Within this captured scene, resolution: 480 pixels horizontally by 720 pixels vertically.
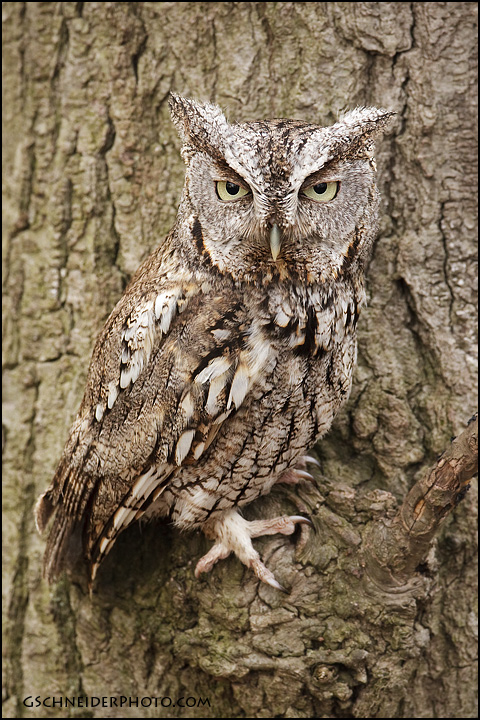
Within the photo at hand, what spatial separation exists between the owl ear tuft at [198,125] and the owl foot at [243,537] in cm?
97

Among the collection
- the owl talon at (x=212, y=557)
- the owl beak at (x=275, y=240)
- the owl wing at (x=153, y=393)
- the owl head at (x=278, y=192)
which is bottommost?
the owl talon at (x=212, y=557)

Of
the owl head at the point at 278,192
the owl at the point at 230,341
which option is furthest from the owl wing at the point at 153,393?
the owl head at the point at 278,192

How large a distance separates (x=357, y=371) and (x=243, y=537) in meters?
0.60

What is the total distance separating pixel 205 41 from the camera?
2.05 metres

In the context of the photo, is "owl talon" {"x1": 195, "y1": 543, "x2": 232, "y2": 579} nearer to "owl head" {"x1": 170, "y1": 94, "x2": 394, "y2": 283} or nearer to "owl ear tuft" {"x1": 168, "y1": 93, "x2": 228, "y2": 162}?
"owl head" {"x1": 170, "y1": 94, "x2": 394, "y2": 283}

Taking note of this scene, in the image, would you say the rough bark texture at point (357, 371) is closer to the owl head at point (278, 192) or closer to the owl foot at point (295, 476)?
the owl foot at point (295, 476)

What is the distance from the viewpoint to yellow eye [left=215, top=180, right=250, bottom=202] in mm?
1484

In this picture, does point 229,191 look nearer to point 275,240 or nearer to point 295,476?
point 275,240

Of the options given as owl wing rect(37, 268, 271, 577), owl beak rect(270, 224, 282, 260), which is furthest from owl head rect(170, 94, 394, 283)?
owl wing rect(37, 268, 271, 577)

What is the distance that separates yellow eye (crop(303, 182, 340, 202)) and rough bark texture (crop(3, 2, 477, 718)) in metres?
0.52

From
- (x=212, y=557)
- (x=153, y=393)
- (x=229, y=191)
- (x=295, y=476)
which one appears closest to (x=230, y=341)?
(x=153, y=393)

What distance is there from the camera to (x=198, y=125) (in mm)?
1547

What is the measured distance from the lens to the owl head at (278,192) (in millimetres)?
1413

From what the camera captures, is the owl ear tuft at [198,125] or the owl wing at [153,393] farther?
the owl wing at [153,393]
